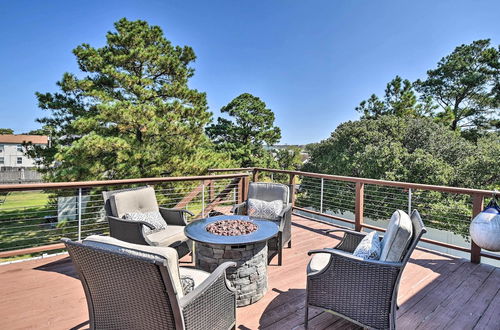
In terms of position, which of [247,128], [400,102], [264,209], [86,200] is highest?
[400,102]

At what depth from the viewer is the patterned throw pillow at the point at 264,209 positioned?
12.5ft

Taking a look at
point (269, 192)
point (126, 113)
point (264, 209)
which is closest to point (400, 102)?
point (126, 113)

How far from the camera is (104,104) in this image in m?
8.50

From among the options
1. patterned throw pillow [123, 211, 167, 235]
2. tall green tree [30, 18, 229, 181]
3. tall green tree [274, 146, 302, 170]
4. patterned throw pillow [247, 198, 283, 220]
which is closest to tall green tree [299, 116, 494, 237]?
tall green tree [274, 146, 302, 170]

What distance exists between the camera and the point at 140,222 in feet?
9.29

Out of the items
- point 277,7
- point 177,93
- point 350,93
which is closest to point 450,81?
point 350,93

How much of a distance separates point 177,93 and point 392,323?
9.82 meters

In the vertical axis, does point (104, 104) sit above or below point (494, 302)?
above

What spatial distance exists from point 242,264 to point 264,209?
4.94 ft

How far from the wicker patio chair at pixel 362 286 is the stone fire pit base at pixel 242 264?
0.58 metres

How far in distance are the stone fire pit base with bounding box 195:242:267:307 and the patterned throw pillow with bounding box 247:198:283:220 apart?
1223mm

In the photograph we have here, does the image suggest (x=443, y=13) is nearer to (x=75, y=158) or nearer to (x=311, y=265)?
(x=311, y=265)

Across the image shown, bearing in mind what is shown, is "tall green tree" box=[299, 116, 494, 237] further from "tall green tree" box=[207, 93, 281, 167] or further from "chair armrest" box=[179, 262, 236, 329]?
"chair armrest" box=[179, 262, 236, 329]

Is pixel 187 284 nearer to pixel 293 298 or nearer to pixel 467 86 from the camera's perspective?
pixel 293 298
